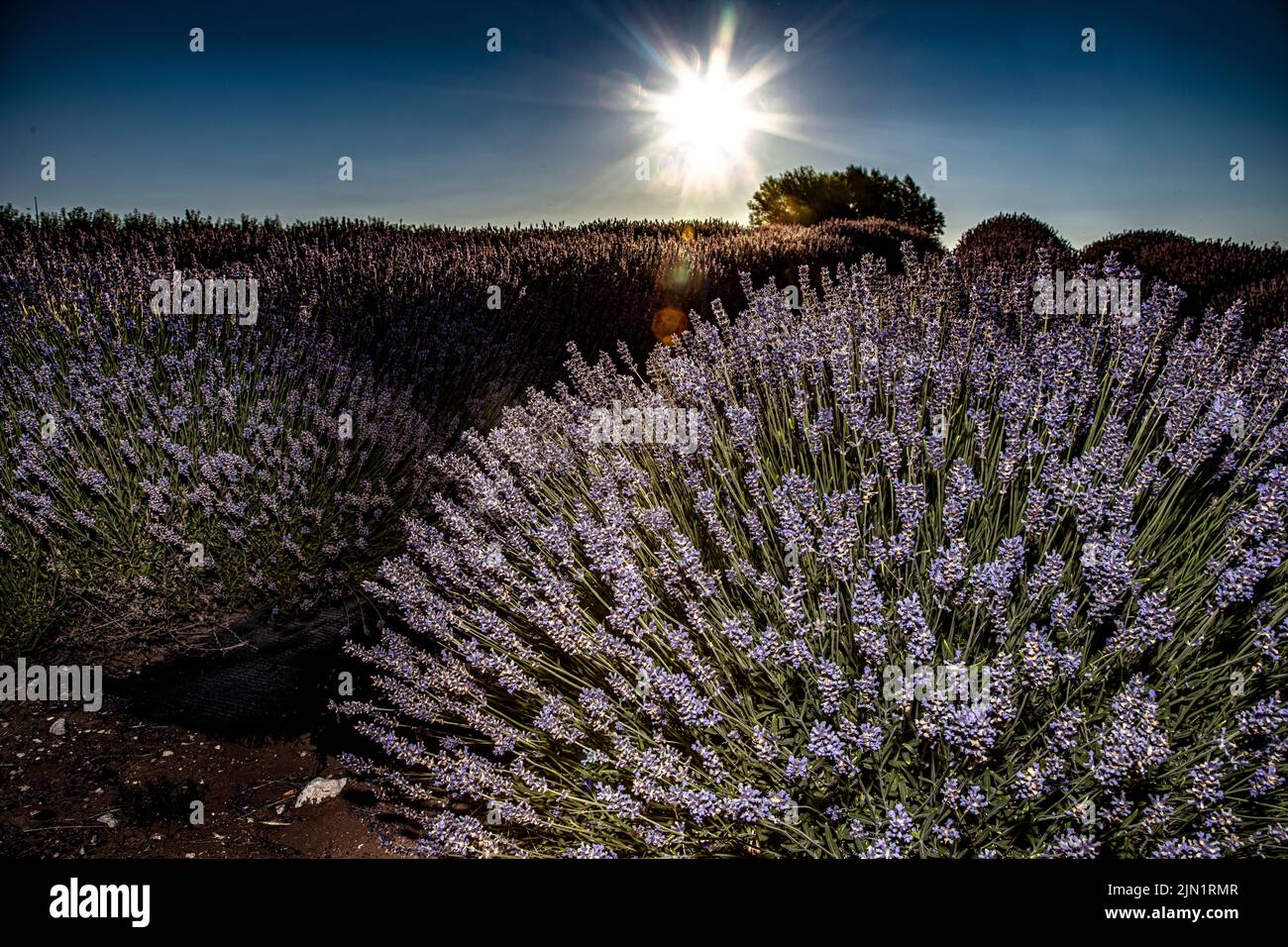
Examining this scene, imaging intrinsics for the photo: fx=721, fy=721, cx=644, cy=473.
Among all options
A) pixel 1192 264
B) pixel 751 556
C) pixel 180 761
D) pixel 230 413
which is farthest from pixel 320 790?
pixel 1192 264

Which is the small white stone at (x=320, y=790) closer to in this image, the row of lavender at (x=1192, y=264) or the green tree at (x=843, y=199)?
the row of lavender at (x=1192, y=264)

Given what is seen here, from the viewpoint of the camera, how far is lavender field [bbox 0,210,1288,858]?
147cm

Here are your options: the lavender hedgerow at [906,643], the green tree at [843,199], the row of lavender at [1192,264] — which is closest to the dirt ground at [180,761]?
the lavender hedgerow at [906,643]

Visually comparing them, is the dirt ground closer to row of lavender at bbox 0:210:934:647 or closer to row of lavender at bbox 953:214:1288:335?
row of lavender at bbox 0:210:934:647

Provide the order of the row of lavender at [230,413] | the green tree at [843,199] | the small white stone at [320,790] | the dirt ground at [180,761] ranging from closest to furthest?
the dirt ground at [180,761] → the small white stone at [320,790] → the row of lavender at [230,413] → the green tree at [843,199]

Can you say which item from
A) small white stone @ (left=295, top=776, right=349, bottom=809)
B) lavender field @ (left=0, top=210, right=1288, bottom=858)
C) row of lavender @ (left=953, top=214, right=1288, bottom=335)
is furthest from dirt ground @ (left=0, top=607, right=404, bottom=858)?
row of lavender @ (left=953, top=214, right=1288, bottom=335)

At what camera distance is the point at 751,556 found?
2.15m

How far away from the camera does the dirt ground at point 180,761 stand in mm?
2209

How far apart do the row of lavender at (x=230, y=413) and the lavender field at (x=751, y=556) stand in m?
0.03

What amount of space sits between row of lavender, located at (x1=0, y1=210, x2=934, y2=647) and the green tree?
22.4m

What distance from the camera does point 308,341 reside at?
4.29 meters
